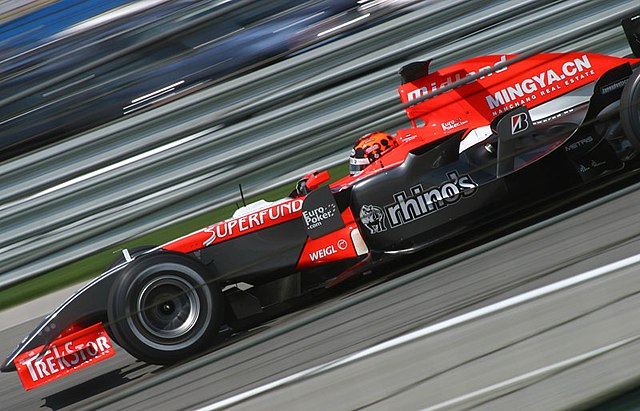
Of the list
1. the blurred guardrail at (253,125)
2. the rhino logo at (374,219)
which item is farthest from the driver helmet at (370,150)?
the blurred guardrail at (253,125)

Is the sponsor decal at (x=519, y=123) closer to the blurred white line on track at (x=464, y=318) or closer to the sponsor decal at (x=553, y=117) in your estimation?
the sponsor decal at (x=553, y=117)

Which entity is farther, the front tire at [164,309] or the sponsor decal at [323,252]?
the sponsor decal at [323,252]

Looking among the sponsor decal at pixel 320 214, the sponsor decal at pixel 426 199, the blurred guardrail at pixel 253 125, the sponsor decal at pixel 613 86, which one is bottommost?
the sponsor decal at pixel 426 199

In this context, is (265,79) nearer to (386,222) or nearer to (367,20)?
(367,20)

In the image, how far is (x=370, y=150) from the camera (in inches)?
193

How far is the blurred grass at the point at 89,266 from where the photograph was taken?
6.57m

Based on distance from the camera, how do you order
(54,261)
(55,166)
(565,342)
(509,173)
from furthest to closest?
(55,166) < (54,261) < (509,173) < (565,342)

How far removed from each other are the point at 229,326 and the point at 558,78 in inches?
98.5

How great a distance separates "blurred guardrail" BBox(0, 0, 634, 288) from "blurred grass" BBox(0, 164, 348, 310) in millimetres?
172

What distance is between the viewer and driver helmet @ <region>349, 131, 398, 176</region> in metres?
4.87

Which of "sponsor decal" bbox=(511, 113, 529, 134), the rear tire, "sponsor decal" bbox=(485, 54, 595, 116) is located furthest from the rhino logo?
the rear tire

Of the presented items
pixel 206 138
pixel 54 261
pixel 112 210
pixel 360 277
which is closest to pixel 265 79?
pixel 206 138

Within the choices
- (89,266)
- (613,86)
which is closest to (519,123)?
(613,86)

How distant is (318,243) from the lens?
453 centimetres
